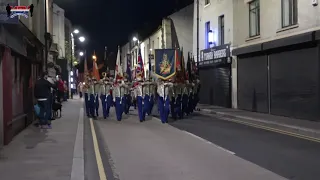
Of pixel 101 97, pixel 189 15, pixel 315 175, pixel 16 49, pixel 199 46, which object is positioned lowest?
pixel 315 175

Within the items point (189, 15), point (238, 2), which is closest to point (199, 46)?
point (238, 2)

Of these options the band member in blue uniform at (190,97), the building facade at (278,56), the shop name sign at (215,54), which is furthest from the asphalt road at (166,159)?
the shop name sign at (215,54)

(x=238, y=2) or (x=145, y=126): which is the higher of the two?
(x=238, y=2)

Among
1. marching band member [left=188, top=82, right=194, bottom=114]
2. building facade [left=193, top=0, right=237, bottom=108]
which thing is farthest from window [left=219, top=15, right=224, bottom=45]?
marching band member [left=188, top=82, right=194, bottom=114]

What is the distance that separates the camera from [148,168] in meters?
8.98

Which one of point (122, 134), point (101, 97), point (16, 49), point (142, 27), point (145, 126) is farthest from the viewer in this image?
point (142, 27)

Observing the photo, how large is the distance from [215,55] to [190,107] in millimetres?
7731

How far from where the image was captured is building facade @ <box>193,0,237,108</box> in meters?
27.9

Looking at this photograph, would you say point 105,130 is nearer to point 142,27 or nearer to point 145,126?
point 145,126

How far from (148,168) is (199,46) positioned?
85.7 ft

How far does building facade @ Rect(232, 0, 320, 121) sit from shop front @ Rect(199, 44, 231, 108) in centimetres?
166

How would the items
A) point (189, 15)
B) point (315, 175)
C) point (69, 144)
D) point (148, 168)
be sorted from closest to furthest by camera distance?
point (315, 175)
point (148, 168)
point (69, 144)
point (189, 15)

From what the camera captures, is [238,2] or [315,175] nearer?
[315,175]

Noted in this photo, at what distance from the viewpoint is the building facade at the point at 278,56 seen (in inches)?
725
